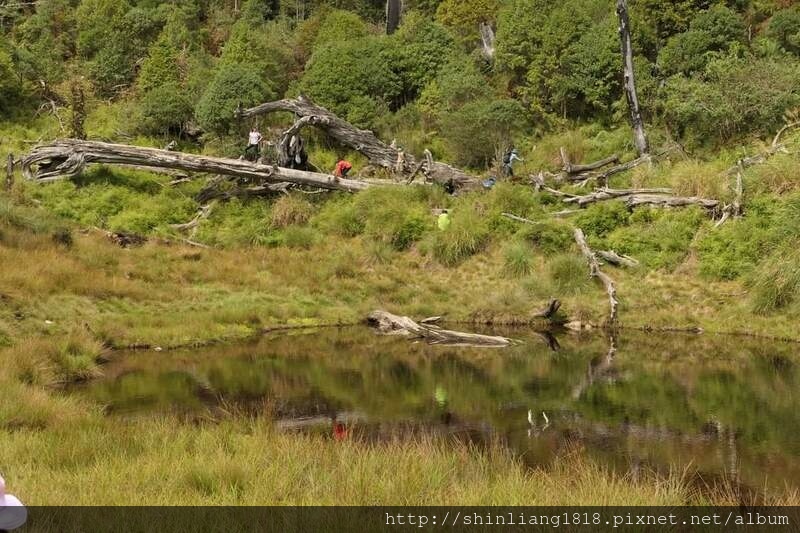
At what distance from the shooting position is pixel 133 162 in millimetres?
25531

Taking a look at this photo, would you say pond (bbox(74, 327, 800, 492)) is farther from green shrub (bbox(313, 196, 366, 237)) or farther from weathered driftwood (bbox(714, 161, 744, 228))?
green shrub (bbox(313, 196, 366, 237))

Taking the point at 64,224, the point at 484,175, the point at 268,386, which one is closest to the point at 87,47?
the point at 64,224

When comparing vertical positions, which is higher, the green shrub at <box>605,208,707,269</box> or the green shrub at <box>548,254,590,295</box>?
the green shrub at <box>605,208,707,269</box>

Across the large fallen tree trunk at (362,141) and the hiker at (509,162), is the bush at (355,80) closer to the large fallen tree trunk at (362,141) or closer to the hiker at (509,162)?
the large fallen tree trunk at (362,141)

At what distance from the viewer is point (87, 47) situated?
128 ft

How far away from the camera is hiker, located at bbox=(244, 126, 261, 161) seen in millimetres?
26344

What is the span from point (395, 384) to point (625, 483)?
6562mm

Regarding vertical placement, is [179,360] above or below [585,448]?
below

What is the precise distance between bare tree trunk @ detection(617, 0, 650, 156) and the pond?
10.6m

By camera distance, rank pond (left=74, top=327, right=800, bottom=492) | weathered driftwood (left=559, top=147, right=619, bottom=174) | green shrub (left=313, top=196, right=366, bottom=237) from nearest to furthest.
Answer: pond (left=74, top=327, right=800, bottom=492) → green shrub (left=313, top=196, right=366, bottom=237) → weathered driftwood (left=559, top=147, right=619, bottom=174)

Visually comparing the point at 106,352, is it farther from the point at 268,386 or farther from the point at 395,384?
the point at 395,384

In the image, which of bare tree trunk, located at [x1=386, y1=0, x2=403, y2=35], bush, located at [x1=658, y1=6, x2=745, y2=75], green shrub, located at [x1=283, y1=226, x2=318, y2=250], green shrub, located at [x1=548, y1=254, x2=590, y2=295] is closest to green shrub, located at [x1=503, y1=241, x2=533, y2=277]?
green shrub, located at [x1=548, y1=254, x2=590, y2=295]

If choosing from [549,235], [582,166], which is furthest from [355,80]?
[549,235]

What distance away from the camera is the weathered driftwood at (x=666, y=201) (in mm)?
20141
